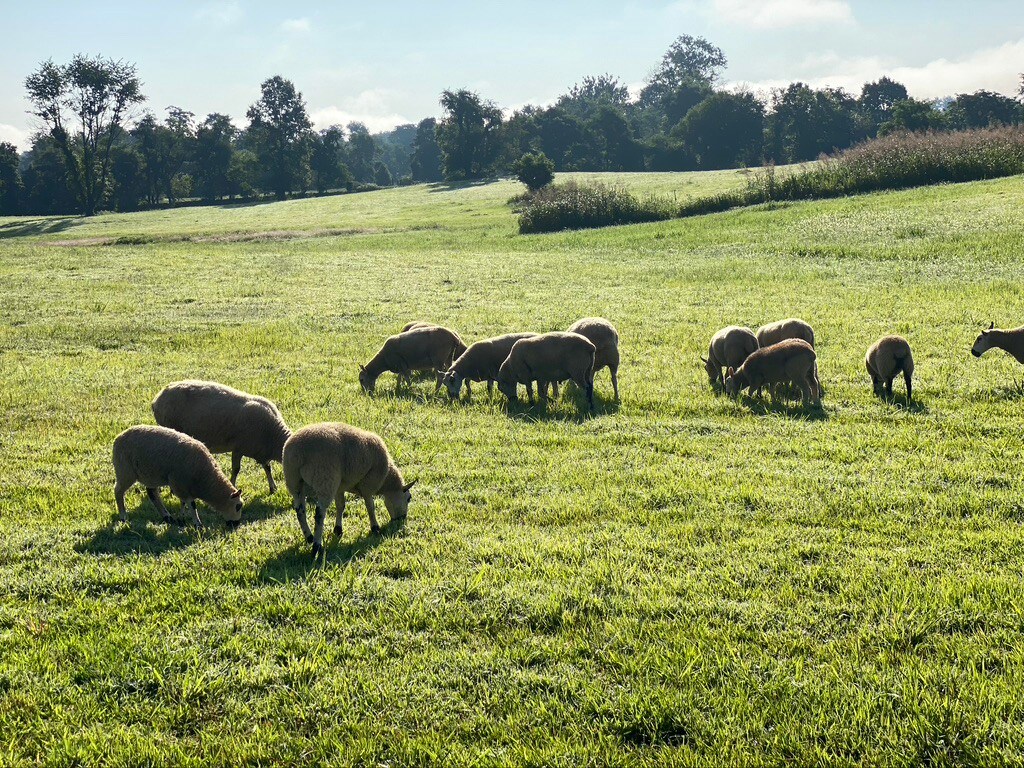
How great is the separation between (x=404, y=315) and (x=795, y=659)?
719 inches

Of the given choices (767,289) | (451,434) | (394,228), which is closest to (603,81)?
(394,228)

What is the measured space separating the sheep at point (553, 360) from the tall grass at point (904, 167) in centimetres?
3438

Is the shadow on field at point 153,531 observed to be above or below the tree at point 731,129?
below

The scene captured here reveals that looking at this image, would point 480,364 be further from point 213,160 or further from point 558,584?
point 213,160

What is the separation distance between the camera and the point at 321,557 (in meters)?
7.26

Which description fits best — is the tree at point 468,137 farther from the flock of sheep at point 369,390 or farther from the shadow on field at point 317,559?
the shadow on field at point 317,559

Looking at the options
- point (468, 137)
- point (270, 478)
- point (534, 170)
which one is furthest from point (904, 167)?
point (468, 137)

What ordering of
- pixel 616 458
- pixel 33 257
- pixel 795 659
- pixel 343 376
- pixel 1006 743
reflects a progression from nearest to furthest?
pixel 1006 743 < pixel 795 659 < pixel 616 458 < pixel 343 376 < pixel 33 257

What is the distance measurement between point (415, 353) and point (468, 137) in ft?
297

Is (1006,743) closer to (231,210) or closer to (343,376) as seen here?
(343,376)

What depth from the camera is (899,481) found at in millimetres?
8602

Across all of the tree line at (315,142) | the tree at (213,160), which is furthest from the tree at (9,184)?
the tree at (213,160)

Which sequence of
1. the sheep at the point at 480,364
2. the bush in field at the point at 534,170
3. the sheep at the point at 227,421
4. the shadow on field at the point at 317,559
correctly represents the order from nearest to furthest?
1. the shadow on field at the point at 317,559
2. the sheep at the point at 227,421
3. the sheep at the point at 480,364
4. the bush in field at the point at 534,170

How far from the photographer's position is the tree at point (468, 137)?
10038 centimetres
